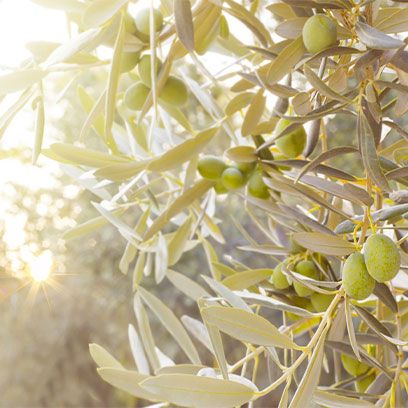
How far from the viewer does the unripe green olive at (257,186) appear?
0.45m

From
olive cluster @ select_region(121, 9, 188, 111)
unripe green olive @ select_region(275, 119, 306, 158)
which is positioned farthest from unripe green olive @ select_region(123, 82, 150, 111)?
unripe green olive @ select_region(275, 119, 306, 158)

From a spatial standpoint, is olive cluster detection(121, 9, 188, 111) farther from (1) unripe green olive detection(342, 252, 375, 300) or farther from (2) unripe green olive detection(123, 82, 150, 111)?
(1) unripe green olive detection(342, 252, 375, 300)

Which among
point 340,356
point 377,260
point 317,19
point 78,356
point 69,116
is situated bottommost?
point 78,356

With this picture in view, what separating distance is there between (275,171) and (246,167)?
1.5 inches

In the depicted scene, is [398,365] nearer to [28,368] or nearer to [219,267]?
[219,267]

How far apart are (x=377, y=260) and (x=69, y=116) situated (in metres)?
3.38

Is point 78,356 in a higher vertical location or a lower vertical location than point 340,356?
lower

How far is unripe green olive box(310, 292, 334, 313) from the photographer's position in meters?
0.42

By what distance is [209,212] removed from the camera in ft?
1.97

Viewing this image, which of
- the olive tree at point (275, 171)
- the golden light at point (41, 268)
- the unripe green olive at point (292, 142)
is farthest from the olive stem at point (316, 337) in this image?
the golden light at point (41, 268)

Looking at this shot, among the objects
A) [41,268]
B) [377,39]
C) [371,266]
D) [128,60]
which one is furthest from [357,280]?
[41,268]

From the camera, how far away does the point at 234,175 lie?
1.51 ft

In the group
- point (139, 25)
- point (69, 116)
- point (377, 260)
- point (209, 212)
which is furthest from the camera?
point (69, 116)

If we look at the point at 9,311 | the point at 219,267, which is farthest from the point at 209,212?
the point at 9,311
